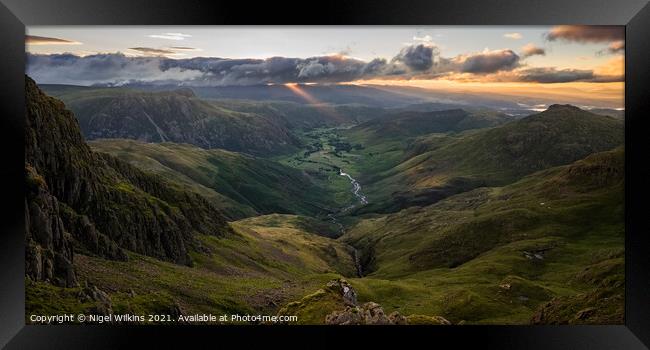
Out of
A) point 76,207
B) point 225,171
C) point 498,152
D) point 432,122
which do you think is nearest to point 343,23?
point 432,122

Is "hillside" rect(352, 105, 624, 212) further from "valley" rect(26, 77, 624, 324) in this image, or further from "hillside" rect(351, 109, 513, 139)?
"hillside" rect(351, 109, 513, 139)

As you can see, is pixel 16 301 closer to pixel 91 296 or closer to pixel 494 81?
pixel 91 296

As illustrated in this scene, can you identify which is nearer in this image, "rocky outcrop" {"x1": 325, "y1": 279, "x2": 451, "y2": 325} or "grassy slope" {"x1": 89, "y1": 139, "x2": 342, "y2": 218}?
"rocky outcrop" {"x1": 325, "y1": 279, "x2": 451, "y2": 325}

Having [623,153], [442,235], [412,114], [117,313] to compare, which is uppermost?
[412,114]

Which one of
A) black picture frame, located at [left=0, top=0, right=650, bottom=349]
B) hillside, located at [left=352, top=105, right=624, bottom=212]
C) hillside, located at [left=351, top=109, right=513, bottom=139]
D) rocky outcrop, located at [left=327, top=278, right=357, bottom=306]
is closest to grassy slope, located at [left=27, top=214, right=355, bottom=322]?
black picture frame, located at [left=0, top=0, right=650, bottom=349]

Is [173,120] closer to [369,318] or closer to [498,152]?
[369,318]

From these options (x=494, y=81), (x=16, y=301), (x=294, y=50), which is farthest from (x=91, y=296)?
(x=494, y=81)
